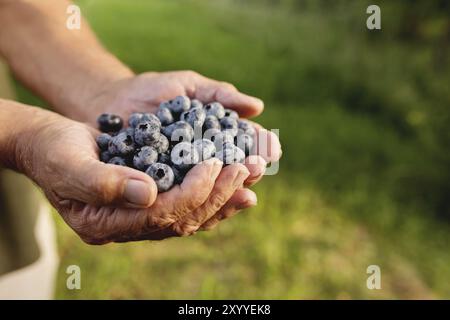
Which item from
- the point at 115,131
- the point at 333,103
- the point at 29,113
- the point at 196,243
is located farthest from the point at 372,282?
the point at 333,103

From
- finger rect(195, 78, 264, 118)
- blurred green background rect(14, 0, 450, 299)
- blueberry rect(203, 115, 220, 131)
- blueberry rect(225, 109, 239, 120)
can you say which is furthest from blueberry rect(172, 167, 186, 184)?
blurred green background rect(14, 0, 450, 299)

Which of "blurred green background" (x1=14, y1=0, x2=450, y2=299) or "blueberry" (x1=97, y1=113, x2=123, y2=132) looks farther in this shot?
"blurred green background" (x1=14, y1=0, x2=450, y2=299)

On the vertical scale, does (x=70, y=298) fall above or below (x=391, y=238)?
below

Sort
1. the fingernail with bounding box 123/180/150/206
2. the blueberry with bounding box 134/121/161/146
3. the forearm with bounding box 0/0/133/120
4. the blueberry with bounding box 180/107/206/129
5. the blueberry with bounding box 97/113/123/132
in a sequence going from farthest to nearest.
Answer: the forearm with bounding box 0/0/133/120 → the blueberry with bounding box 97/113/123/132 → the blueberry with bounding box 180/107/206/129 → the blueberry with bounding box 134/121/161/146 → the fingernail with bounding box 123/180/150/206

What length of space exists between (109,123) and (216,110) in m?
0.35

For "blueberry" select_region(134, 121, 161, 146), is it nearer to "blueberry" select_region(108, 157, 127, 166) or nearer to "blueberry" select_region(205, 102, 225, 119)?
"blueberry" select_region(108, 157, 127, 166)

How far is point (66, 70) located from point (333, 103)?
3567mm

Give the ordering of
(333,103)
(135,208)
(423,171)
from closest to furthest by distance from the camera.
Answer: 1. (135,208)
2. (423,171)
3. (333,103)

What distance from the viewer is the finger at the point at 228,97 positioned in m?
1.82

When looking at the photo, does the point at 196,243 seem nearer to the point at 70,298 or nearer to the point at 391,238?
the point at 70,298

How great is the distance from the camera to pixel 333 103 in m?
5.24

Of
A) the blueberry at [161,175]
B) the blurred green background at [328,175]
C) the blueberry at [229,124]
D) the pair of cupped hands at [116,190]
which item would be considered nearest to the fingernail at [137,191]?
the pair of cupped hands at [116,190]

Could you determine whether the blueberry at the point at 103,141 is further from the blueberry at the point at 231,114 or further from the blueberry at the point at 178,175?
the blueberry at the point at 231,114

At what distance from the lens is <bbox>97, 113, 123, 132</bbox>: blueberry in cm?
174
